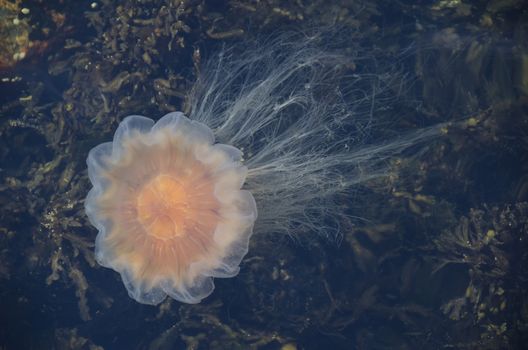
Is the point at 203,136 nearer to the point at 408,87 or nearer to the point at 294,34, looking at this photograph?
the point at 294,34

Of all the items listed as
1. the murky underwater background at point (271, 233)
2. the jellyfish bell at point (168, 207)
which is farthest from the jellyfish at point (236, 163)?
the murky underwater background at point (271, 233)

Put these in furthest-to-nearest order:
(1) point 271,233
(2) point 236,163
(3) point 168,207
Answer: (1) point 271,233, (3) point 168,207, (2) point 236,163

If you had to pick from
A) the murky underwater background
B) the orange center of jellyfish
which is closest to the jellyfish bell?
the orange center of jellyfish

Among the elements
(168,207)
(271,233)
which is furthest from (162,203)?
(271,233)

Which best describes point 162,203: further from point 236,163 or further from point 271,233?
point 271,233

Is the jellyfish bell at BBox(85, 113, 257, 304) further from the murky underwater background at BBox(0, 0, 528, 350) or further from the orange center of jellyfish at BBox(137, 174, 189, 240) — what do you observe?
the murky underwater background at BBox(0, 0, 528, 350)

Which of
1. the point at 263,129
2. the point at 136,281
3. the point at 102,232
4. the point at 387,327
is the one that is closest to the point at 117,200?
the point at 102,232
